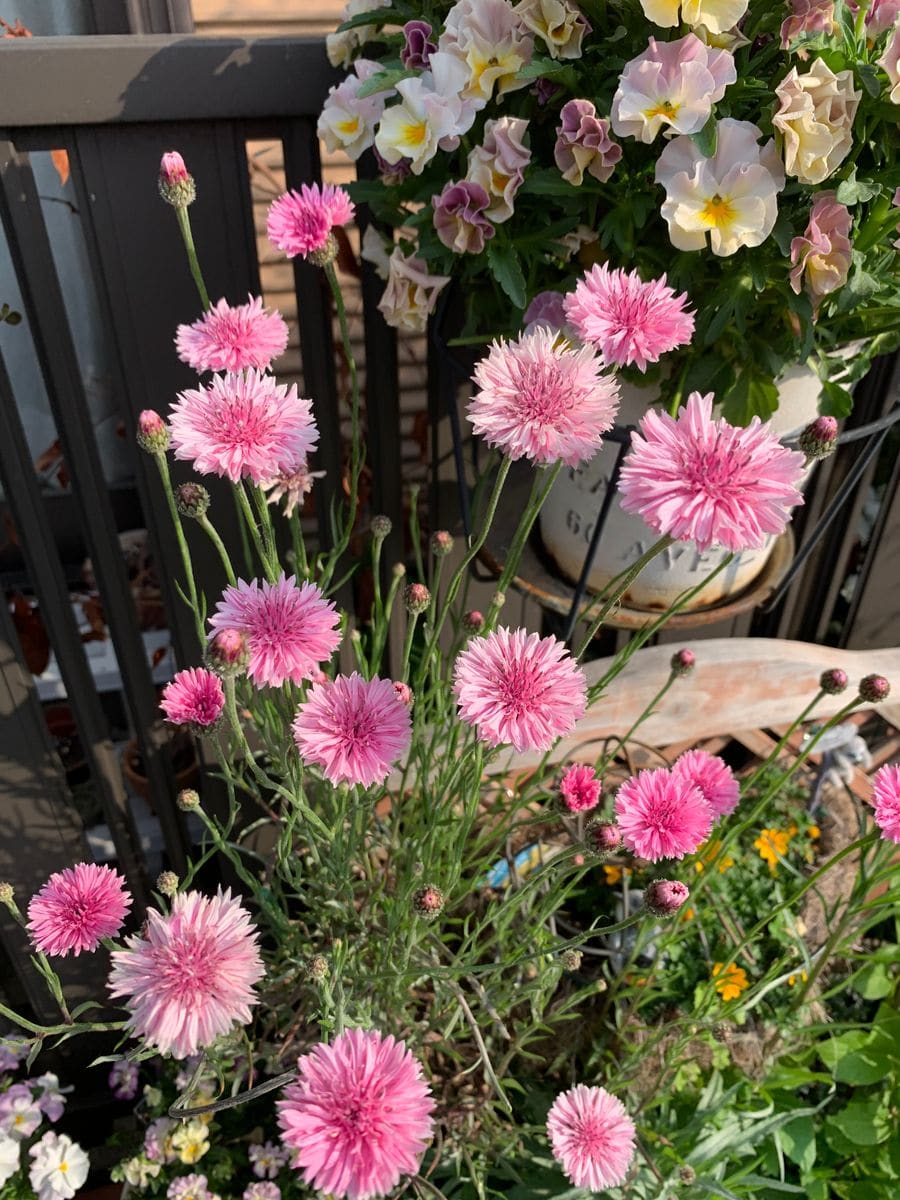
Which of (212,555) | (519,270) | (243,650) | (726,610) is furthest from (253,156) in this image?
(243,650)

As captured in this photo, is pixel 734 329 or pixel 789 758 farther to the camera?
pixel 789 758

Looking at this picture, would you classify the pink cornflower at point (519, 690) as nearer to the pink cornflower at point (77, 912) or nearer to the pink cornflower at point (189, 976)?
the pink cornflower at point (189, 976)

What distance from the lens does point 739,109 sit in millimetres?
790

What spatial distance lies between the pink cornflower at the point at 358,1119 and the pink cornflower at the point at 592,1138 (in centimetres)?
34

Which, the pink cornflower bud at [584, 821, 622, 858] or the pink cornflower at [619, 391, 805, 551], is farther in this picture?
the pink cornflower bud at [584, 821, 622, 858]

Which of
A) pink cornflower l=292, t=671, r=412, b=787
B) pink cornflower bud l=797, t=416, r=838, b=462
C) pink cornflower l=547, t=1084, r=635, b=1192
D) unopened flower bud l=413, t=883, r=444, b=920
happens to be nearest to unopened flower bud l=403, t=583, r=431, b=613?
pink cornflower l=292, t=671, r=412, b=787

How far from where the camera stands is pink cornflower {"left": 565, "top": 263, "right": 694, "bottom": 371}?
684 millimetres

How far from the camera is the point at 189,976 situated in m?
0.58

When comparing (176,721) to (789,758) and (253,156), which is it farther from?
(253,156)

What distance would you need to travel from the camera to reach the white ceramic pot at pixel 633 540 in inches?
38.6

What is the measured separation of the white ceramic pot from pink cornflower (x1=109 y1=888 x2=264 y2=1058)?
23.4 inches

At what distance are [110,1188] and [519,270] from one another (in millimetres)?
1570

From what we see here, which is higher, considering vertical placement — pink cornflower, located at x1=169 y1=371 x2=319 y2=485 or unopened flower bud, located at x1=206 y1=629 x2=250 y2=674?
pink cornflower, located at x1=169 y1=371 x2=319 y2=485

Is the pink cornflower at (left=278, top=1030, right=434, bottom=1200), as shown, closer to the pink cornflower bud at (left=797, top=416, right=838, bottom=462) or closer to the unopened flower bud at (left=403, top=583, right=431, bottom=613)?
the unopened flower bud at (left=403, top=583, right=431, bottom=613)
